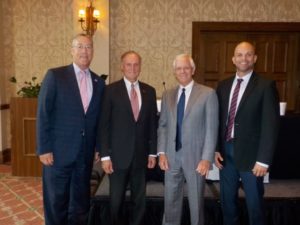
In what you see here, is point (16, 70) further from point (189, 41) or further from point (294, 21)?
point (294, 21)

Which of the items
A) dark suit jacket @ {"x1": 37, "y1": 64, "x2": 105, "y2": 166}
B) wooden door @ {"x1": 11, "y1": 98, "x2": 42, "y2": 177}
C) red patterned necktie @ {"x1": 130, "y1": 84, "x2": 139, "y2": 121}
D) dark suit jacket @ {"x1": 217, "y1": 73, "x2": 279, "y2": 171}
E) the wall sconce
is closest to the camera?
dark suit jacket @ {"x1": 217, "y1": 73, "x2": 279, "y2": 171}

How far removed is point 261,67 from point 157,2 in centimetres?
195

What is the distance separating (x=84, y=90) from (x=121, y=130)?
0.39 metres

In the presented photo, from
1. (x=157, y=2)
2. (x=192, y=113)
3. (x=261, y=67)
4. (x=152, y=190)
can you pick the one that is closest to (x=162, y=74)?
(x=157, y=2)

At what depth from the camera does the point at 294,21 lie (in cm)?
493

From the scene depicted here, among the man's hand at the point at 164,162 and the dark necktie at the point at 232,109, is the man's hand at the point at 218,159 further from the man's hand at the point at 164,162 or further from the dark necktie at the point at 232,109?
the man's hand at the point at 164,162

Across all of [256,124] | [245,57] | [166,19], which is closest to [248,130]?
[256,124]

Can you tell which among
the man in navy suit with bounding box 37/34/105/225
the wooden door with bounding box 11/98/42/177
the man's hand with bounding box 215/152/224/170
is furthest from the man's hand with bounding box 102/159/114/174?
the wooden door with bounding box 11/98/42/177

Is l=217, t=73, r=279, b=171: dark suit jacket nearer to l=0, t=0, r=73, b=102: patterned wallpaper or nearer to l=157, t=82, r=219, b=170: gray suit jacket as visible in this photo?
l=157, t=82, r=219, b=170: gray suit jacket

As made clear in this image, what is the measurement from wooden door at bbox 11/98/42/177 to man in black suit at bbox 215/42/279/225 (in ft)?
8.90

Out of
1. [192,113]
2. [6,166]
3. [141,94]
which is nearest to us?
[192,113]

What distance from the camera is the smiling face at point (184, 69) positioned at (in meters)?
2.17

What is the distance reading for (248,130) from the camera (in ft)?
6.94

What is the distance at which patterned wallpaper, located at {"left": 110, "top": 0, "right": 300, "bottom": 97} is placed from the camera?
4.92 metres
